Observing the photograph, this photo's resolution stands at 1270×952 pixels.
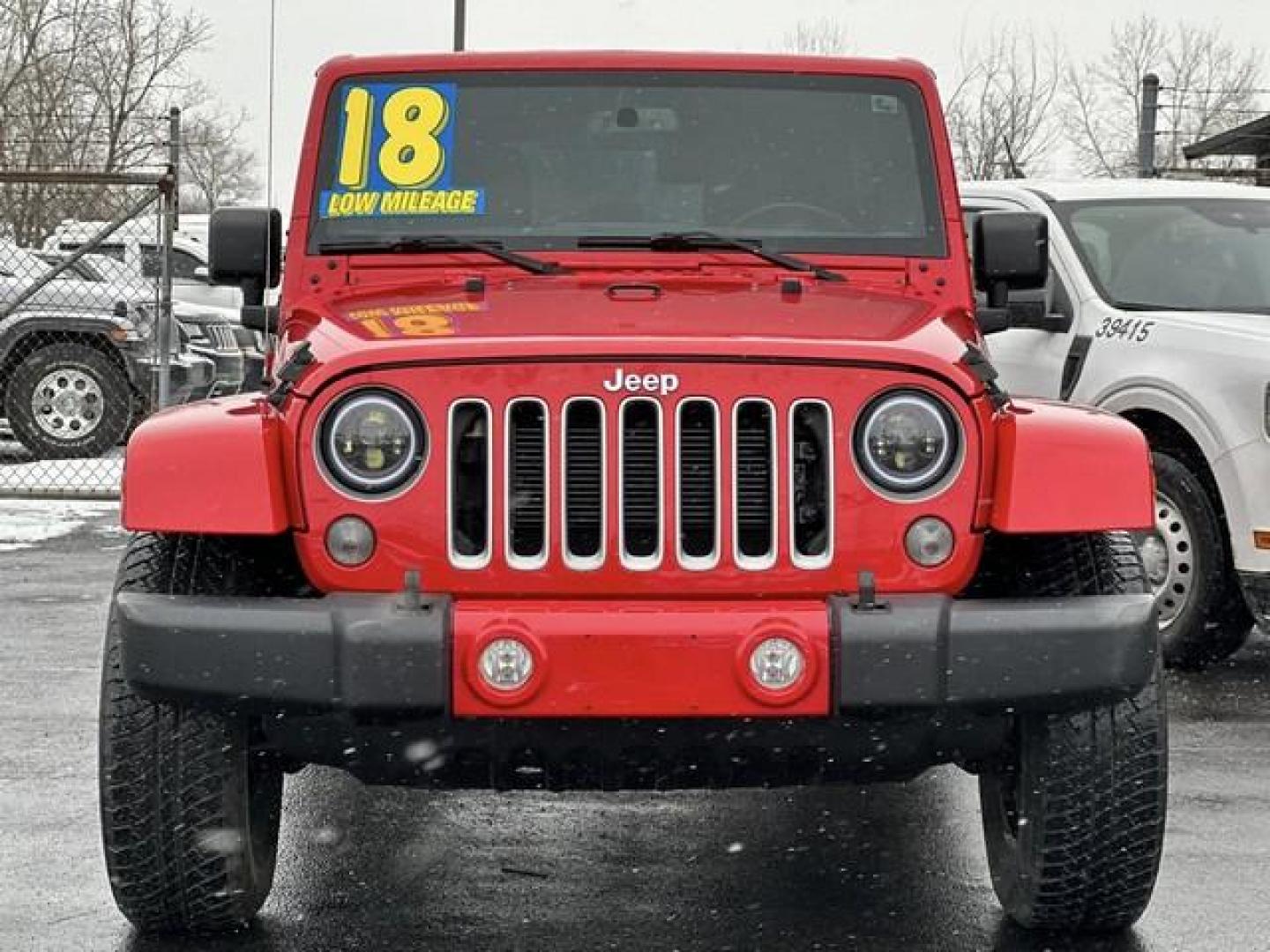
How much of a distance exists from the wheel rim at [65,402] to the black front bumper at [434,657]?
39.2 feet

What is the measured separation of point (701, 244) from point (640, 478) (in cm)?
129

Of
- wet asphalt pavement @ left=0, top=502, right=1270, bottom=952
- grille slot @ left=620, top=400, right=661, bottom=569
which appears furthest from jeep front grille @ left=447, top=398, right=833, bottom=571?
wet asphalt pavement @ left=0, top=502, right=1270, bottom=952

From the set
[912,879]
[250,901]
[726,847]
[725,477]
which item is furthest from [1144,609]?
[250,901]

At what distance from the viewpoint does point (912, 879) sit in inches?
201

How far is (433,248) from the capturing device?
17.6 feet

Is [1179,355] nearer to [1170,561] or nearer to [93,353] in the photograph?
[1170,561]

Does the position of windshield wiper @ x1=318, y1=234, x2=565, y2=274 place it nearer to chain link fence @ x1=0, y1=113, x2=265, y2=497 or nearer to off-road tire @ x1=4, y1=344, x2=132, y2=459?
chain link fence @ x1=0, y1=113, x2=265, y2=497

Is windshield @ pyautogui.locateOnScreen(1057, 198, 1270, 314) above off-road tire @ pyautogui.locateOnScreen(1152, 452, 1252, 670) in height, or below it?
above

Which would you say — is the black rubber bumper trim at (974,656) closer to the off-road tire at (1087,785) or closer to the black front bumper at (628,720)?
the black front bumper at (628,720)

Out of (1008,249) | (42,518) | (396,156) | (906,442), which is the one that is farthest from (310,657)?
(42,518)

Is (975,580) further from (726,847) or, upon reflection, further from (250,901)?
(250,901)

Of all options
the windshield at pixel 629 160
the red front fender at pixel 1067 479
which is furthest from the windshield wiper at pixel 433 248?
the red front fender at pixel 1067 479

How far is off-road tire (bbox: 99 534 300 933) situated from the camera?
4316mm

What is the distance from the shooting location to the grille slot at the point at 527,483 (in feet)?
13.7
